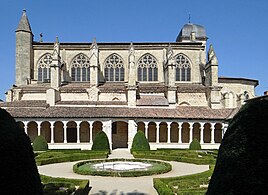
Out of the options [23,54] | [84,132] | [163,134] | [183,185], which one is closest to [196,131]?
[163,134]

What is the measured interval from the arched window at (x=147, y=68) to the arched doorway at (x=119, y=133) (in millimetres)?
8608

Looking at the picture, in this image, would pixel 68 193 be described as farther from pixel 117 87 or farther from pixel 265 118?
pixel 117 87

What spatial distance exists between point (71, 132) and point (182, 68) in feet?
60.5

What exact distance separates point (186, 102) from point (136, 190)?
27.4 metres

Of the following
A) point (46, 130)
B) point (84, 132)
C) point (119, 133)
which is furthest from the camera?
point (119, 133)

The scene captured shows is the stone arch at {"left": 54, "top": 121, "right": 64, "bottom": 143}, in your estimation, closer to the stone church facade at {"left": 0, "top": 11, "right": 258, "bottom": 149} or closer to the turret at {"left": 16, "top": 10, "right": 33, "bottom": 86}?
the stone church facade at {"left": 0, "top": 11, "right": 258, "bottom": 149}

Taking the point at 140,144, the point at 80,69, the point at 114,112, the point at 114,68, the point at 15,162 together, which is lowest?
the point at 140,144

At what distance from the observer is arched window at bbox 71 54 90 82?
133 feet

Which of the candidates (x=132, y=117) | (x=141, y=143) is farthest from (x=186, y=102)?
(x=141, y=143)

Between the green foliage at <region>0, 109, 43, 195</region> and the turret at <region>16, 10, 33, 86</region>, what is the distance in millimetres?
35057

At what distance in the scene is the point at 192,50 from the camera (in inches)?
1608

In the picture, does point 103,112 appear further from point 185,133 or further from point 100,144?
point 185,133

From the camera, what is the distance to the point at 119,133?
35.2m

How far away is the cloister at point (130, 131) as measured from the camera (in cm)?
3183
